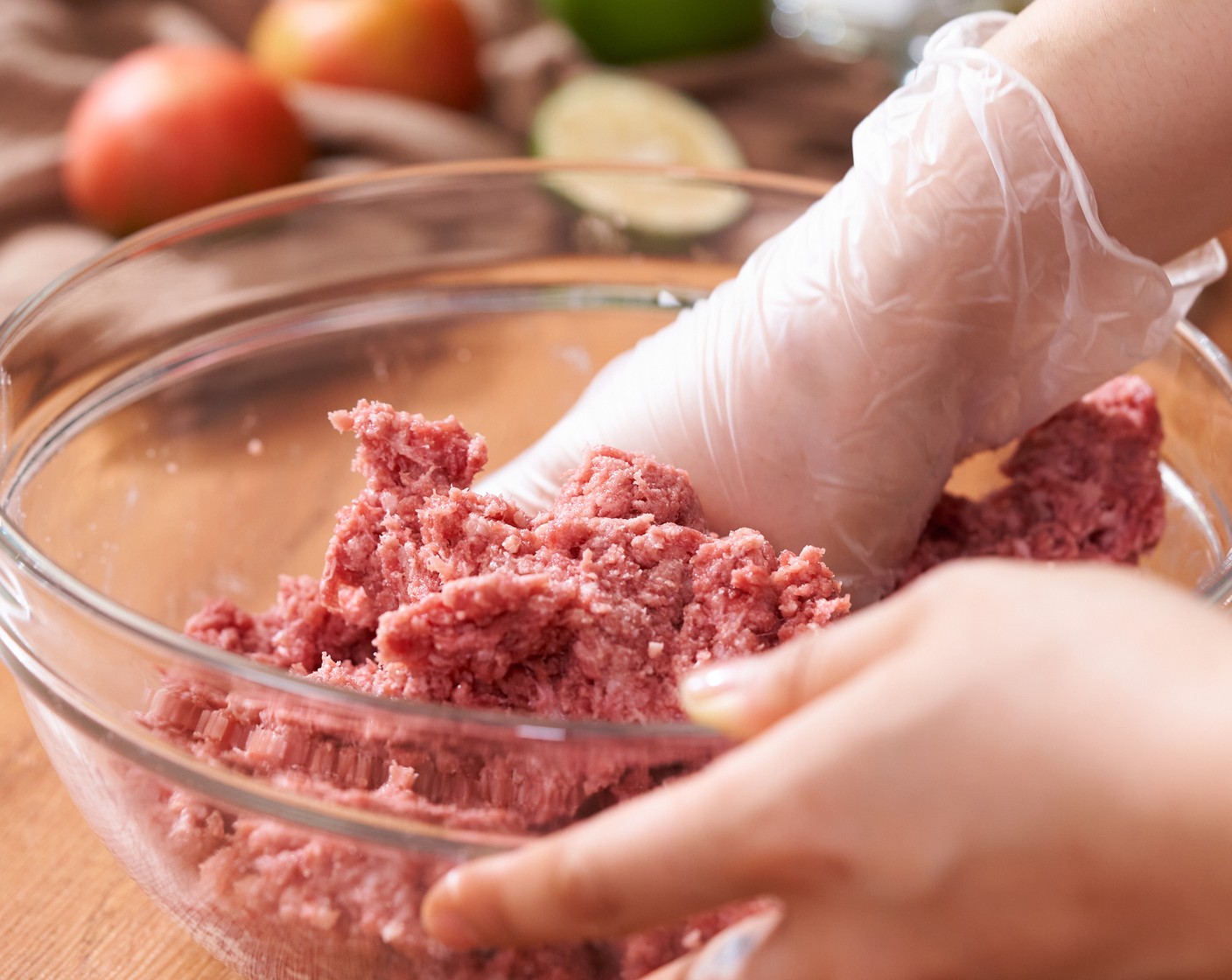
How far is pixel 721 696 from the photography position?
62 cm

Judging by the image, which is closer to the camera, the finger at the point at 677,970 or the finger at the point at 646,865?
the finger at the point at 646,865

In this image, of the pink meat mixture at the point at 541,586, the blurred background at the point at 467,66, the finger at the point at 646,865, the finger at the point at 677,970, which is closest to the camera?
the finger at the point at 646,865

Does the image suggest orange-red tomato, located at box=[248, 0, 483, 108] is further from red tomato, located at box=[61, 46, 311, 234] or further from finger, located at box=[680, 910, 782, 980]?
finger, located at box=[680, 910, 782, 980]

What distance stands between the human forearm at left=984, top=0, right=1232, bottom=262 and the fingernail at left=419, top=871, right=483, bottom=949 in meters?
0.70

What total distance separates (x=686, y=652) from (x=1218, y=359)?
2.11 feet

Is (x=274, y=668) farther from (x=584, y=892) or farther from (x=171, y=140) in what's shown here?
(x=171, y=140)

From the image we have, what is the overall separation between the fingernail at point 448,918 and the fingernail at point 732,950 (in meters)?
0.11

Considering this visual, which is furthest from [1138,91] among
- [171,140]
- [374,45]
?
[374,45]

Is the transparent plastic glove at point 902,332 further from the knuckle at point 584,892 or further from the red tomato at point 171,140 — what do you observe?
the red tomato at point 171,140

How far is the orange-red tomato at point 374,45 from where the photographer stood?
2.28 metres

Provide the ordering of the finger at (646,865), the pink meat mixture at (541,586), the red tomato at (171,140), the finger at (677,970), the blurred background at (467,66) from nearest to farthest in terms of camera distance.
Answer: the finger at (646,865), the finger at (677,970), the pink meat mixture at (541,586), the red tomato at (171,140), the blurred background at (467,66)

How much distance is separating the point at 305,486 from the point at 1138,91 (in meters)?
0.90

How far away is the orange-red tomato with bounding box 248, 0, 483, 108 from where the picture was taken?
2.28 meters

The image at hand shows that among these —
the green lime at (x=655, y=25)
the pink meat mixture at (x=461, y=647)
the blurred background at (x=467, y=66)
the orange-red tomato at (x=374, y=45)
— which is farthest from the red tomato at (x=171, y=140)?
the pink meat mixture at (x=461, y=647)
